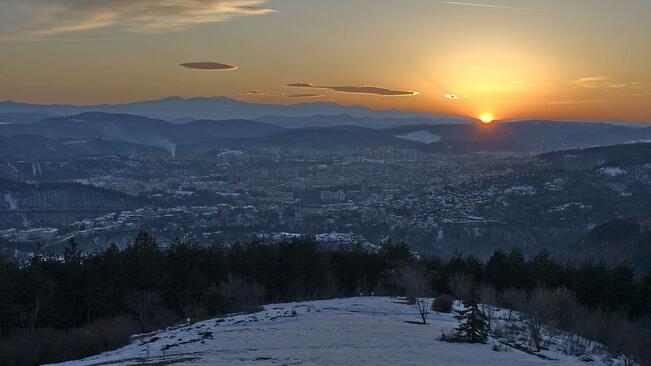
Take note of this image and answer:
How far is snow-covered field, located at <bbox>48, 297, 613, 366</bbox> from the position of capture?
92.0 ft

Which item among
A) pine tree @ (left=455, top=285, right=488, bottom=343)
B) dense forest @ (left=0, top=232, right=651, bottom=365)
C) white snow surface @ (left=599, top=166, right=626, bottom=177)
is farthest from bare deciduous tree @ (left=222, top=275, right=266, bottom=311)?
white snow surface @ (left=599, top=166, right=626, bottom=177)

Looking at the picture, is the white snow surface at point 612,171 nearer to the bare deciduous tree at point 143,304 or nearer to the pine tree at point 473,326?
the bare deciduous tree at point 143,304

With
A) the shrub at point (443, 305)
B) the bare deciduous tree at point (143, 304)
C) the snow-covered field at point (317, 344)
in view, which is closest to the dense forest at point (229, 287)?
the bare deciduous tree at point (143, 304)

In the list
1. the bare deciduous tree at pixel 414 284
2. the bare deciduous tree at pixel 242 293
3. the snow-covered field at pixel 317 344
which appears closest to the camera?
the snow-covered field at pixel 317 344

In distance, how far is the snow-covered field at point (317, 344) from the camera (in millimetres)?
28047

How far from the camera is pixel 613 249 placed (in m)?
105

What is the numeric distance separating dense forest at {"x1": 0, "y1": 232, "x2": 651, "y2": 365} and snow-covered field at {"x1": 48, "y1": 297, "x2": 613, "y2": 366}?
4448mm

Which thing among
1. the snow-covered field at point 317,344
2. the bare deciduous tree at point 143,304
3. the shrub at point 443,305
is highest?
the snow-covered field at point 317,344

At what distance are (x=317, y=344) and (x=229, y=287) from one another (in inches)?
781

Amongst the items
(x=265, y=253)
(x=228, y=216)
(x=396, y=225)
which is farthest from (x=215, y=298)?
(x=228, y=216)

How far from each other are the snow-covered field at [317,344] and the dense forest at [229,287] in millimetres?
4448

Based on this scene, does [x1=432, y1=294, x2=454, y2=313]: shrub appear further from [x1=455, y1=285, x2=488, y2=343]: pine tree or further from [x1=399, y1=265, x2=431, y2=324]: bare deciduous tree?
[x1=455, y1=285, x2=488, y2=343]: pine tree

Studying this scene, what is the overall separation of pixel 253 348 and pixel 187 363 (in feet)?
15.3

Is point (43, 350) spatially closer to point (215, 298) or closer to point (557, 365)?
point (215, 298)
